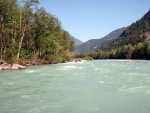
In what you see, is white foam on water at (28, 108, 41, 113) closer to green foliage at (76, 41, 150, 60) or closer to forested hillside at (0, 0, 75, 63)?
forested hillside at (0, 0, 75, 63)

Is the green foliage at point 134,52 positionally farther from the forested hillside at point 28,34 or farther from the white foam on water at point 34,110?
the white foam on water at point 34,110

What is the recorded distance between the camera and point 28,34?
188 feet

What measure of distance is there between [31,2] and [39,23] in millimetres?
8984

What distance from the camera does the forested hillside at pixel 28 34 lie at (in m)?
47.2

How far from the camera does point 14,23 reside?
163ft

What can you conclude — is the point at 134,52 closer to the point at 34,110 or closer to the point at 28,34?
the point at 28,34

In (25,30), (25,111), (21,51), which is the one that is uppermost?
(25,30)

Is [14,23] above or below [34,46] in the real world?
above

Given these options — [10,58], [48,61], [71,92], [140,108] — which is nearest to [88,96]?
[71,92]

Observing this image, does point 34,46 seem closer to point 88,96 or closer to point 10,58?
point 10,58

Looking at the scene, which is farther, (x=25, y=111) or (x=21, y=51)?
(x=21, y=51)

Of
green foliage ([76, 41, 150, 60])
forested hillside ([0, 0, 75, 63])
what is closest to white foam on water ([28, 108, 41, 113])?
forested hillside ([0, 0, 75, 63])

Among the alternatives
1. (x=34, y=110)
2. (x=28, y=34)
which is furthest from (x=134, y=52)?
(x=34, y=110)

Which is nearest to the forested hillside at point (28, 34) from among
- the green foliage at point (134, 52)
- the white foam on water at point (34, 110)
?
the white foam on water at point (34, 110)
